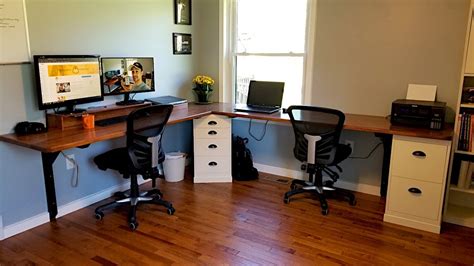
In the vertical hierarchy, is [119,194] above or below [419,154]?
below

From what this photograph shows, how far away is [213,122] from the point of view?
365cm

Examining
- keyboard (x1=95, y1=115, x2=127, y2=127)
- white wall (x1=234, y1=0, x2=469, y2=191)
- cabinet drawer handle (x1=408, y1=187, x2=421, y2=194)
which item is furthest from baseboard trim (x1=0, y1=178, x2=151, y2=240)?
cabinet drawer handle (x1=408, y1=187, x2=421, y2=194)

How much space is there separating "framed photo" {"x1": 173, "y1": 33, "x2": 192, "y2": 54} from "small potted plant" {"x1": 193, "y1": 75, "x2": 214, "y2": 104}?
0.32 m

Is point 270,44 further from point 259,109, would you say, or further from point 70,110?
point 70,110

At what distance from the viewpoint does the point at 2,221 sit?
258 centimetres

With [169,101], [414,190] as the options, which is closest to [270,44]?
[169,101]

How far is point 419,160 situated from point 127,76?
2458 mm

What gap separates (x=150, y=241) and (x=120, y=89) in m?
1.33

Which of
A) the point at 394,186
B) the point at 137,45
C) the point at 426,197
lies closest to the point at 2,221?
the point at 137,45

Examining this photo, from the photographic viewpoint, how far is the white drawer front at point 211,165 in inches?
147

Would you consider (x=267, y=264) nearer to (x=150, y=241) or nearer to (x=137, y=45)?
(x=150, y=241)

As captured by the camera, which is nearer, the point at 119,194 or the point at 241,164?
the point at 119,194

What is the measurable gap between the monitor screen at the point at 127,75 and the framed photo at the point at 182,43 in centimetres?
52

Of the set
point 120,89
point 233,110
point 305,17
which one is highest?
point 305,17
